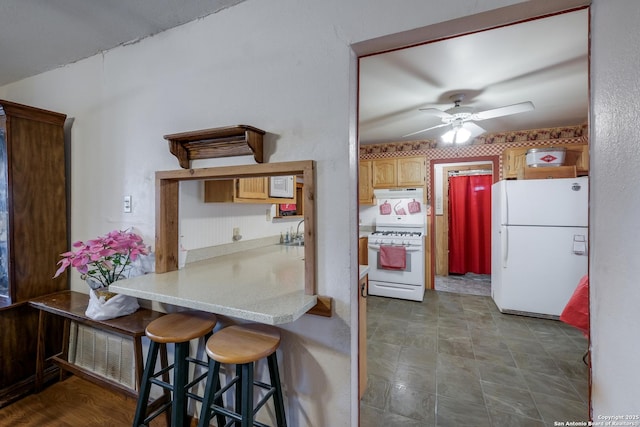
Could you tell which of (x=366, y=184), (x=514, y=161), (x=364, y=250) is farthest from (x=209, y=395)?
(x=514, y=161)

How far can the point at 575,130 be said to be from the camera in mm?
3562

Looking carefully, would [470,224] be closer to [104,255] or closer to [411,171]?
[411,171]

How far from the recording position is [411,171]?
14.1 ft

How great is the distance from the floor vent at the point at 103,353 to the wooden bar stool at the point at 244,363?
858 mm

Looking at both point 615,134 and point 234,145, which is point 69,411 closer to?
point 234,145

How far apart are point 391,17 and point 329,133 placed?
53 centimetres

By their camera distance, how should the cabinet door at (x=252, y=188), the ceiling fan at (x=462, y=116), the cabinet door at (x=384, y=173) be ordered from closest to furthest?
the cabinet door at (x=252, y=188)
the ceiling fan at (x=462, y=116)
the cabinet door at (x=384, y=173)

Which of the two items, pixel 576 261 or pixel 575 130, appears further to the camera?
pixel 575 130

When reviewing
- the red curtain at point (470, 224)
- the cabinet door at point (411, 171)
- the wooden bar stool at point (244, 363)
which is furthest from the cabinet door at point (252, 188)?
the red curtain at point (470, 224)

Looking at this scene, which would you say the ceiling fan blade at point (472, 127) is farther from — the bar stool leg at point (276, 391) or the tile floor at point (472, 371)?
the bar stool leg at point (276, 391)

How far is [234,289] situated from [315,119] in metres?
0.90

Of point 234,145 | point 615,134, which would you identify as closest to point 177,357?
point 234,145

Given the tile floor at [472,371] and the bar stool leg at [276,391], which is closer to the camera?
the bar stool leg at [276,391]

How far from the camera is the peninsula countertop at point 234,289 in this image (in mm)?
1063
